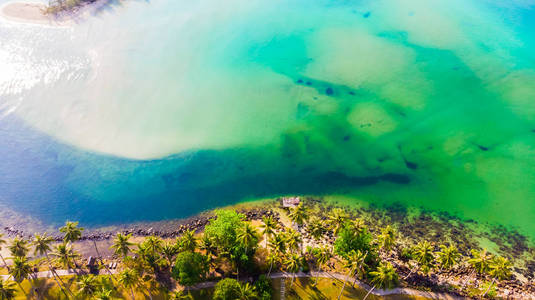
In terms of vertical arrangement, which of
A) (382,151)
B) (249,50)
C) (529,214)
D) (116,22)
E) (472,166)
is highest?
(116,22)

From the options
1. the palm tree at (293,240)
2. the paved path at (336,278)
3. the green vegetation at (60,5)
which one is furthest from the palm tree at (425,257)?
the green vegetation at (60,5)

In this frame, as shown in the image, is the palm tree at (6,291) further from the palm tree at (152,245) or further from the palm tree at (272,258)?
the palm tree at (272,258)

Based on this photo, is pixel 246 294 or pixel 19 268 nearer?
pixel 246 294

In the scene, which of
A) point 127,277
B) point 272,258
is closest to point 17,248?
point 127,277

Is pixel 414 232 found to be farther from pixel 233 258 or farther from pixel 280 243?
pixel 233 258

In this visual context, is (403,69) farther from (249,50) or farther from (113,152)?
(113,152)

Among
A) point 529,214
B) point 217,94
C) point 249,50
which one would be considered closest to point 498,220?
point 529,214
